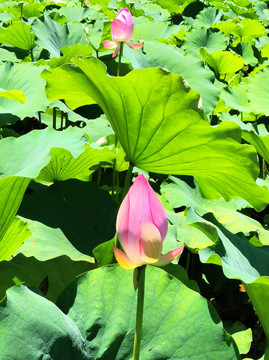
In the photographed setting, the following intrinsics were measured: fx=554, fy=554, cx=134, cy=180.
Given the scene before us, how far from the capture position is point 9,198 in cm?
115

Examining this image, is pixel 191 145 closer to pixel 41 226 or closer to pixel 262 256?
pixel 262 256

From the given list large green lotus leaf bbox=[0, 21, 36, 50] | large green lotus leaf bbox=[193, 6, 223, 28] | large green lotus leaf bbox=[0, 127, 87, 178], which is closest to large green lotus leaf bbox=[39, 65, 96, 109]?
large green lotus leaf bbox=[0, 127, 87, 178]

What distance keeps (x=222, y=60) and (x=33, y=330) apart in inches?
90.3

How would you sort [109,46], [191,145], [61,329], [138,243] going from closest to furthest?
[138,243]
[61,329]
[191,145]
[109,46]

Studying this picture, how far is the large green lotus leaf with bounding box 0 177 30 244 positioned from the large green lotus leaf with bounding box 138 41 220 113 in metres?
1.03

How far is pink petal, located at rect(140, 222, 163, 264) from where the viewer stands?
0.69 m

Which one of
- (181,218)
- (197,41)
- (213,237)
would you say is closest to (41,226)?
(181,218)

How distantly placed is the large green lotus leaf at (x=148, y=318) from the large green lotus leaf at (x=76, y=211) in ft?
1.32

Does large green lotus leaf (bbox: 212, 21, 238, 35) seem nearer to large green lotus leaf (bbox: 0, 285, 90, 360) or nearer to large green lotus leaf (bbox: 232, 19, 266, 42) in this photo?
large green lotus leaf (bbox: 232, 19, 266, 42)

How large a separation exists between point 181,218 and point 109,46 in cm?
61

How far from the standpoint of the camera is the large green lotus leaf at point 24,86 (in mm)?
1804

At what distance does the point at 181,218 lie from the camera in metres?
1.58

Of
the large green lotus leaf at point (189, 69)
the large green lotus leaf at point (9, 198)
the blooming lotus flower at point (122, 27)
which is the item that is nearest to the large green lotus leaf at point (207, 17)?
the large green lotus leaf at point (189, 69)

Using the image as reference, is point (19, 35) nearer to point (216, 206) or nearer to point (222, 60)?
point (222, 60)
